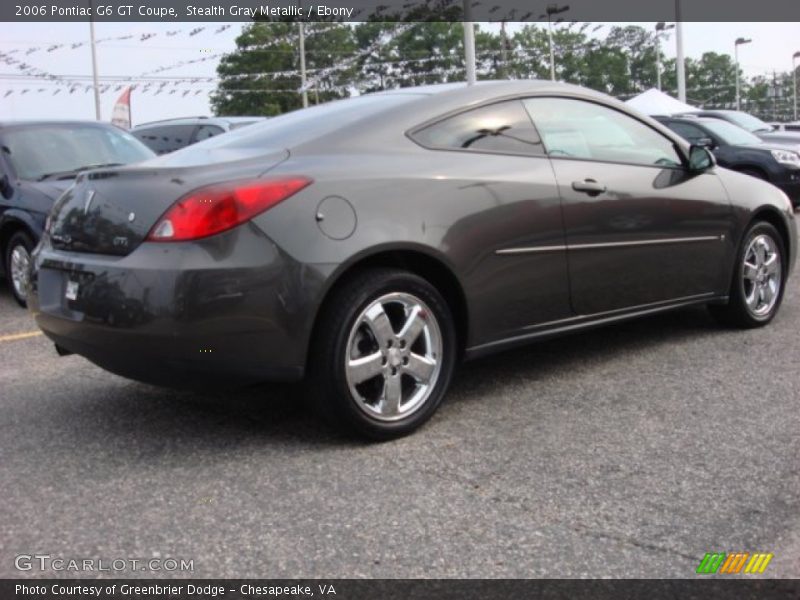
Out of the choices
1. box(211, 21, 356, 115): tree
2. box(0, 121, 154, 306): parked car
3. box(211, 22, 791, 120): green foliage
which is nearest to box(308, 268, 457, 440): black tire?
box(0, 121, 154, 306): parked car

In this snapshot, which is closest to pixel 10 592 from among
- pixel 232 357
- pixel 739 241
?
pixel 232 357

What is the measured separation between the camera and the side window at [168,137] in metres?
12.6

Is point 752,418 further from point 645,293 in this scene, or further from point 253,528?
point 253,528

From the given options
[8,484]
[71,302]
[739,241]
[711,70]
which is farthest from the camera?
[711,70]

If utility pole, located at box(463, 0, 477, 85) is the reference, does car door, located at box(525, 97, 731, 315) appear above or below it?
below

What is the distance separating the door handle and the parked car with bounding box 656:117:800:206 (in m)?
7.88

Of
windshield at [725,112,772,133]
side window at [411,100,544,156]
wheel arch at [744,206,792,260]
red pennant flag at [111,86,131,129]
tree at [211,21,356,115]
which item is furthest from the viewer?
tree at [211,21,356,115]

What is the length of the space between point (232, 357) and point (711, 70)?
376ft

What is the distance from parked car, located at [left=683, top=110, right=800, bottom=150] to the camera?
13.5 meters

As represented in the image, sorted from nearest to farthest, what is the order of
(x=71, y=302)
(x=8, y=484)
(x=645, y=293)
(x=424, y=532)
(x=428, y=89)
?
1. (x=424, y=532)
2. (x=8, y=484)
3. (x=71, y=302)
4. (x=428, y=89)
5. (x=645, y=293)

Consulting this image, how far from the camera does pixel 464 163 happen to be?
3.76 m

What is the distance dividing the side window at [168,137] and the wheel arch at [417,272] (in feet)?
31.1

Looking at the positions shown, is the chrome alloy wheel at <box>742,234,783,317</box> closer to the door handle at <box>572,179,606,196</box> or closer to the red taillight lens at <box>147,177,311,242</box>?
the door handle at <box>572,179,606,196</box>

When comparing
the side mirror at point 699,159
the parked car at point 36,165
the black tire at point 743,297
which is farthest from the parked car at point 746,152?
the parked car at point 36,165
